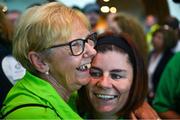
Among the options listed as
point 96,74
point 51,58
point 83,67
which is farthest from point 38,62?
point 96,74

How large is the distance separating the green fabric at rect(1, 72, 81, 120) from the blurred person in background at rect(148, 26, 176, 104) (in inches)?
108

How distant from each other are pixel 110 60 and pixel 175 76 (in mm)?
852

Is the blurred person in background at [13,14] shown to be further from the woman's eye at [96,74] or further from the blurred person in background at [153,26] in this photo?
the blurred person in background at [153,26]

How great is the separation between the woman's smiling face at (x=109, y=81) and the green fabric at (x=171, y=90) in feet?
2.53

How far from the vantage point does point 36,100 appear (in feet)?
4.57

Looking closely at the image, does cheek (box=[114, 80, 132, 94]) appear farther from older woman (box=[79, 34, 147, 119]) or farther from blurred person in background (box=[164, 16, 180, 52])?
blurred person in background (box=[164, 16, 180, 52])

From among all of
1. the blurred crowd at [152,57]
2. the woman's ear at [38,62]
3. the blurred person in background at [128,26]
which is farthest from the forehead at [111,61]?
the blurred person in background at [128,26]

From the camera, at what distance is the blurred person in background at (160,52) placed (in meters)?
4.24

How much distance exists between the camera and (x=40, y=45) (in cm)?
146

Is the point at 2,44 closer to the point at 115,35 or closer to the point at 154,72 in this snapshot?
the point at 115,35

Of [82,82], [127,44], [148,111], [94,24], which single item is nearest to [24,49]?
[82,82]

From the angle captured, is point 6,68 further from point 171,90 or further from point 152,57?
point 152,57

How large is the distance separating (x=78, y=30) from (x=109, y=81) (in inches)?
14.2

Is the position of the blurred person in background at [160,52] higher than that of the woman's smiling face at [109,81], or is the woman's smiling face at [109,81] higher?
the woman's smiling face at [109,81]
